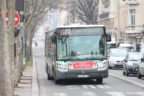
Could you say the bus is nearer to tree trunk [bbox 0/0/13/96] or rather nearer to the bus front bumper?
the bus front bumper

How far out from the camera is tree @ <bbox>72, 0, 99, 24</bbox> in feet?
244

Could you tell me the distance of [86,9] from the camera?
74.3m

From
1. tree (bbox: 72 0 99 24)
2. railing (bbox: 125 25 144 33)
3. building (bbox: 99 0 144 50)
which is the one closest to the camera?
railing (bbox: 125 25 144 33)

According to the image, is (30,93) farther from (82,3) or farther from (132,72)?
(82,3)

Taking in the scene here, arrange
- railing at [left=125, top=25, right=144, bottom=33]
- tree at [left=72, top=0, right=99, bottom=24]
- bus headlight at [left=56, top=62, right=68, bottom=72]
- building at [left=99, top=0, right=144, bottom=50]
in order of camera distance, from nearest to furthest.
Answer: bus headlight at [left=56, top=62, right=68, bottom=72]
railing at [left=125, top=25, right=144, bottom=33]
building at [left=99, top=0, right=144, bottom=50]
tree at [left=72, top=0, right=99, bottom=24]

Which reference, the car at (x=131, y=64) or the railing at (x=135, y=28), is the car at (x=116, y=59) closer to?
the car at (x=131, y=64)

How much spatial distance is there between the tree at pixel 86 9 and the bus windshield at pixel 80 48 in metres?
50.9

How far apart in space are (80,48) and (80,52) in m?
0.18

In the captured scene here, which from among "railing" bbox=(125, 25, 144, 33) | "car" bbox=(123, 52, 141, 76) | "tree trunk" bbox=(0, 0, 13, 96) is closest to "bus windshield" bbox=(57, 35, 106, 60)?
"car" bbox=(123, 52, 141, 76)

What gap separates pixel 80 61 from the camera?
74.3 ft

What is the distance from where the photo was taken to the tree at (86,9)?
244 feet

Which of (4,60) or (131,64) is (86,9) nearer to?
(131,64)

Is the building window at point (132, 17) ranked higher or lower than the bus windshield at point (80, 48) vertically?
higher

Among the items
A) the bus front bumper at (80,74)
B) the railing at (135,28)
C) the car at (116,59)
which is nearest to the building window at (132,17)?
the railing at (135,28)
